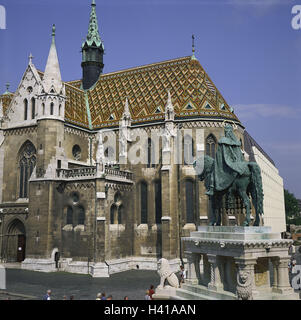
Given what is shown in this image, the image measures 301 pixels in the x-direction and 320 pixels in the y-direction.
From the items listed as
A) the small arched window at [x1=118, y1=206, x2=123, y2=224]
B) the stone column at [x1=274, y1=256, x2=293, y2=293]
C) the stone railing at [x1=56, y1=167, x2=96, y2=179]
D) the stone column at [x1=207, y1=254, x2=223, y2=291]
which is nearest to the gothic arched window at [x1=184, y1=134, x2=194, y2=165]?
the small arched window at [x1=118, y1=206, x2=123, y2=224]

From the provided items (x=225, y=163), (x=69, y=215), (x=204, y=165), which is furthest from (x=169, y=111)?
(x=225, y=163)

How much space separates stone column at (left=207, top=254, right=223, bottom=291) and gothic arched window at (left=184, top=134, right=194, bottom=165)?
18.1 m

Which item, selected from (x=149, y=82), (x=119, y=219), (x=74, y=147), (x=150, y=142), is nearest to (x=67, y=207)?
(x=119, y=219)

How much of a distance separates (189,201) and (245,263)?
19.1 m

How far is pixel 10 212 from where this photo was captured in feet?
100

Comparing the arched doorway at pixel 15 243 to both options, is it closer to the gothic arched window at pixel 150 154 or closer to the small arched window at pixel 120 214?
the small arched window at pixel 120 214

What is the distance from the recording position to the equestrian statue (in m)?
13.6

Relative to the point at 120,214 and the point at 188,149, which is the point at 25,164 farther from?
the point at 188,149

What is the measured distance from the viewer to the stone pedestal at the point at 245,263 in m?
11.6

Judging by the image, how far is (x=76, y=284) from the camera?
22.4 m

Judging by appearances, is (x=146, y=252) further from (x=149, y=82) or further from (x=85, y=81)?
(x=85, y=81)

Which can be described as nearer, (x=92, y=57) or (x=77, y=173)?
(x=77, y=173)

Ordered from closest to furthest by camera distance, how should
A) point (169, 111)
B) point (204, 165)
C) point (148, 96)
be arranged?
point (204, 165), point (169, 111), point (148, 96)

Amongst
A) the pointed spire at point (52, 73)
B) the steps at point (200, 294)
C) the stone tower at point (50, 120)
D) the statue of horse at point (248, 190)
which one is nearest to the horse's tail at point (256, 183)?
the statue of horse at point (248, 190)
